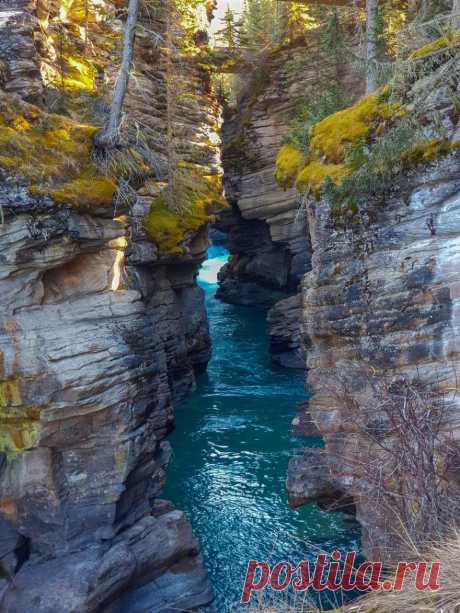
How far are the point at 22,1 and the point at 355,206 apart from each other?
11.0m

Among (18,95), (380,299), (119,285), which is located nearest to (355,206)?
(380,299)

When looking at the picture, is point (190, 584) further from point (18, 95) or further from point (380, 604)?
point (18, 95)

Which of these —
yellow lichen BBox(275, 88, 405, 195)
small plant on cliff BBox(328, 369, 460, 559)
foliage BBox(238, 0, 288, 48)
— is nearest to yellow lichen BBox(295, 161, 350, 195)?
yellow lichen BBox(275, 88, 405, 195)

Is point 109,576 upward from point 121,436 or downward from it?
downward

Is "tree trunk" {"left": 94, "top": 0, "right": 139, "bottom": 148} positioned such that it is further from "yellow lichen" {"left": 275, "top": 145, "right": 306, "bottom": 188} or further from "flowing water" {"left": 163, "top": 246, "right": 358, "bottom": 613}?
"flowing water" {"left": 163, "top": 246, "right": 358, "bottom": 613}

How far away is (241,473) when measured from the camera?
56.9 ft

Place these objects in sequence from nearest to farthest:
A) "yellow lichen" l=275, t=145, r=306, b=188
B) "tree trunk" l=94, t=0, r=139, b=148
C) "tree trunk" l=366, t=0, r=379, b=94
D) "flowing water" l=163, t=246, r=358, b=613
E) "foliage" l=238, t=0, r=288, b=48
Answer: "tree trunk" l=94, t=0, r=139, b=148 → "flowing water" l=163, t=246, r=358, b=613 → "yellow lichen" l=275, t=145, r=306, b=188 → "tree trunk" l=366, t=0, r=379, b=94 → "foliage" l=238, t=0, r=288, b=48

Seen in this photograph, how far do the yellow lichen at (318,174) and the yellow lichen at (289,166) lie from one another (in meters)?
1.29

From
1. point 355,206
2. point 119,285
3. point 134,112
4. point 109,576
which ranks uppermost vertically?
point 134,112

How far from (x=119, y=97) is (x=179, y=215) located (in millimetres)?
9431

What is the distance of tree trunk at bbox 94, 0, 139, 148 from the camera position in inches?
468

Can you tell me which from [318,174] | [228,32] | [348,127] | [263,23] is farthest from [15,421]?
[263,23]

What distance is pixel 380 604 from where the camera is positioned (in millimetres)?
5523

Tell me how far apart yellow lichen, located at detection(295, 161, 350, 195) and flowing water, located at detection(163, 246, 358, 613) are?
737cm
